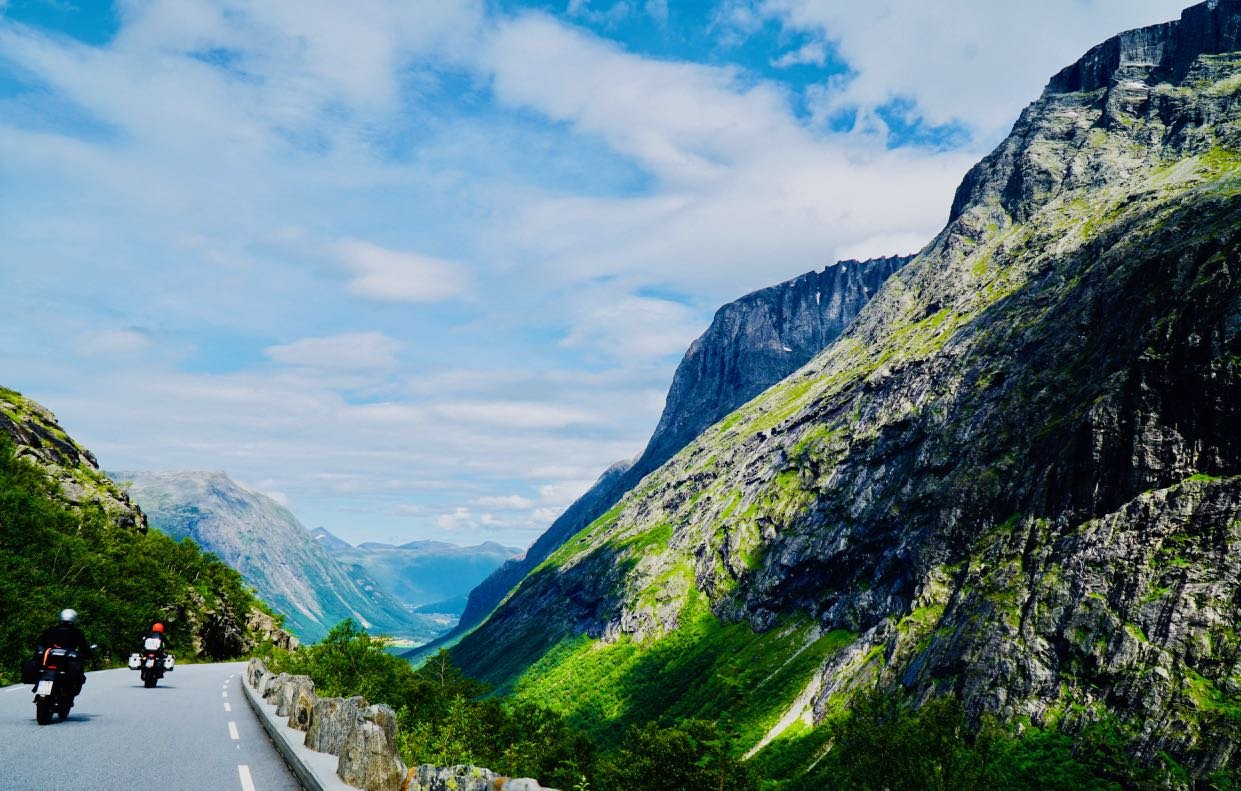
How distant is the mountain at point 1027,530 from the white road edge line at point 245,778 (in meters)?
13.1

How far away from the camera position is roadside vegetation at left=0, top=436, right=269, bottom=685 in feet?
149

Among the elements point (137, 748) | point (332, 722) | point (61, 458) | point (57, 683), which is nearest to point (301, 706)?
point (137, 748)

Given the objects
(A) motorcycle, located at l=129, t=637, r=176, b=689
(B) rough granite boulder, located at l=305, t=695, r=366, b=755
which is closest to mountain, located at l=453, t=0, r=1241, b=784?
(B) rough granite boulder, located at l=305, t=695, r=366, b=755

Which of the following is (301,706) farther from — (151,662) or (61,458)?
(61,458)

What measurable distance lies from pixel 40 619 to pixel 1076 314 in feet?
518

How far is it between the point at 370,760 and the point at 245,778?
4.35 meters

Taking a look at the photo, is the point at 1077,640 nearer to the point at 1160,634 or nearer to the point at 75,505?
the point at 1160,634

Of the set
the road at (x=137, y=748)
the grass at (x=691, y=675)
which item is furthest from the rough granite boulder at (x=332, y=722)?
the grass at (x=691, y=675)

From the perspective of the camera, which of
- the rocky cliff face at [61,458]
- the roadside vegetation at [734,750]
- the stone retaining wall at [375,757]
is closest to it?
the stone retaining wall at [375,757]

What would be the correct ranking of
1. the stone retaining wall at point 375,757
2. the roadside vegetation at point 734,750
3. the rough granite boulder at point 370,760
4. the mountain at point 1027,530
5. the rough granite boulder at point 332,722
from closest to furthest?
the stone retaining wall at point 375,757 → the rough granite boulder at point 370,760 → the rough granite boulder at point 332,722 → the roadside vegetation at point 734,750 → the mountain at point 1027,530

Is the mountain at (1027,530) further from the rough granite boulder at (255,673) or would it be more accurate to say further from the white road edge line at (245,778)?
the rough granite boulder at (255,673)

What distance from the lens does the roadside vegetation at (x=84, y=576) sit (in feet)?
149

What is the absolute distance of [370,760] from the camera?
14.3m

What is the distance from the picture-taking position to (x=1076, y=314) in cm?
13300
